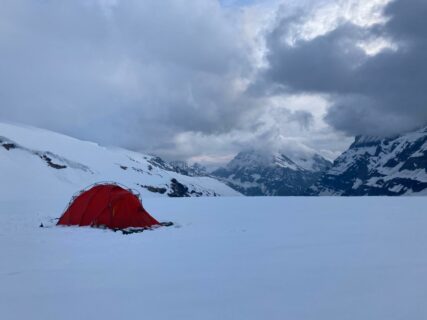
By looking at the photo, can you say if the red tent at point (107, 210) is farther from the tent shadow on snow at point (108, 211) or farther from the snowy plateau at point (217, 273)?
the snowy plateau at point (217, 273)

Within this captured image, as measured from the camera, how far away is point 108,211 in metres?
22.0

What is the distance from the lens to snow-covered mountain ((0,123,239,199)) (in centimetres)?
9024

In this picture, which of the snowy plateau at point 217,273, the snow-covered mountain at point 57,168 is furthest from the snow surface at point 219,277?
the snow-covered mountain at point 57,168

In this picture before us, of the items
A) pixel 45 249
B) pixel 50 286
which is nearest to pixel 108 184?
pixel 45 249

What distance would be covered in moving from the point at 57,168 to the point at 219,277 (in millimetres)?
113874

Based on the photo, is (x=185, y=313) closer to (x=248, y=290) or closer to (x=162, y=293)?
(x=162, y=293)

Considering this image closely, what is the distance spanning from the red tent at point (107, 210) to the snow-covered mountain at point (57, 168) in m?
57.7

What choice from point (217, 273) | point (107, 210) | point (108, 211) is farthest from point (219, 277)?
point (107, 210)

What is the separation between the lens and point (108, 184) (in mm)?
24500

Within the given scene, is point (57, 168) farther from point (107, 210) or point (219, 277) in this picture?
point (219, 277)

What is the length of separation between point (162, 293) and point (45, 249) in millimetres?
7996

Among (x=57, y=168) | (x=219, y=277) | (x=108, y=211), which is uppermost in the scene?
(x=57, y=168)

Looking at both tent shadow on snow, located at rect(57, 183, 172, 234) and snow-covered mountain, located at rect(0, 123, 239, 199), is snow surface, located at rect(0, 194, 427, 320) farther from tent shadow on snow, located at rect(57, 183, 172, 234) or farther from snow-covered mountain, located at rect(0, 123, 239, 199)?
snow-covered mountain, located at rect(0, 123, 239, 199)

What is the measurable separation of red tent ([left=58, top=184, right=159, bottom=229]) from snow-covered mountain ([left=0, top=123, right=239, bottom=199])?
189 feet
